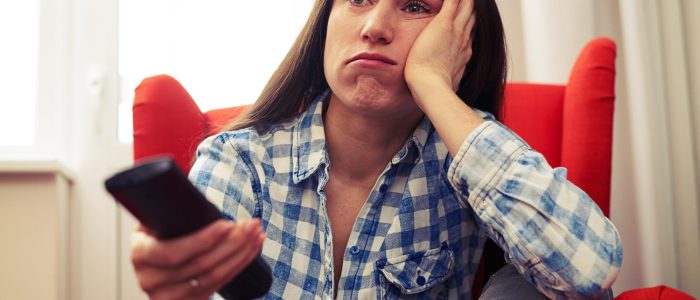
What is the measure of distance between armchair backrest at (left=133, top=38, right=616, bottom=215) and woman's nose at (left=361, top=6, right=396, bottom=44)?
0.39 meters

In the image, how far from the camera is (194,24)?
77.7 inches

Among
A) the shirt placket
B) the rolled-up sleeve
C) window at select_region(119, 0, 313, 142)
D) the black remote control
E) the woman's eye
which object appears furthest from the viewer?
window at select_region(119, 0, 313, 142)

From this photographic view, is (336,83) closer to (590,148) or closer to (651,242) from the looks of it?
(590,148)

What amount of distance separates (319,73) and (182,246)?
0.69m

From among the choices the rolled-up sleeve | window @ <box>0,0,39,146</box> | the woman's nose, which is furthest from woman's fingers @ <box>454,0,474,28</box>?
window @ <box>0,0,39,146</box>

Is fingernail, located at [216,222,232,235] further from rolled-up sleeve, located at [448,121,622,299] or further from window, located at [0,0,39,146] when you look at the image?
window, located at [0,0,39,146]

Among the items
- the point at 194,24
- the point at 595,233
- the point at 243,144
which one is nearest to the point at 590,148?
the point at 595,233

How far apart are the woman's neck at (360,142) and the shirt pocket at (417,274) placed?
0.52 ft

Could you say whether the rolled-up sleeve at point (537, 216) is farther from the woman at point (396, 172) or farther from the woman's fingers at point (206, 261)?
the woman's fingers at point (206, 261)

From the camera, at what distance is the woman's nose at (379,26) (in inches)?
38.9

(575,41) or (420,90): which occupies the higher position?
(575,41)

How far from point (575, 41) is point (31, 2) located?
63.9 inches

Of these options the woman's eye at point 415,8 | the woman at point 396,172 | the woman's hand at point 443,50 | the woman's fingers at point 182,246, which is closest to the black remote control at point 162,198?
the woman's fingers at point 182,246

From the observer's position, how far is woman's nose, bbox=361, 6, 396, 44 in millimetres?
989
